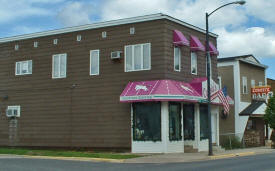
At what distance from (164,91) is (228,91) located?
13535 mm

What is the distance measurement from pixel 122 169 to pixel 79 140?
38.1 feet

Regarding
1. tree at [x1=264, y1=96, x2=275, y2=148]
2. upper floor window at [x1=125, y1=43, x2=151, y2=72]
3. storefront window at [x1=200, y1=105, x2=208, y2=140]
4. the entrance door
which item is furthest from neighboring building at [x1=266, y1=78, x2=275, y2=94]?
upper floor window at [x1=125, y1=43, x2=151, y2=72]

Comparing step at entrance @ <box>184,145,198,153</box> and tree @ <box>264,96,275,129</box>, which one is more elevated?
tree @ <box>264,96,275,129</box>

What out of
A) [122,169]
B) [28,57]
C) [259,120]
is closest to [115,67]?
[28,57]

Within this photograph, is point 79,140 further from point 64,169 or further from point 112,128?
point 64,169

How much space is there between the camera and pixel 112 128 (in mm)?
26938

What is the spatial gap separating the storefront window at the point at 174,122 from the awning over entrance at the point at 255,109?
1104 centimetres

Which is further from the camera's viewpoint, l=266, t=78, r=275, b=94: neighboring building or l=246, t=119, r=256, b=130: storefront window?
l=266, t=78, r=275, b=94: neighboring building

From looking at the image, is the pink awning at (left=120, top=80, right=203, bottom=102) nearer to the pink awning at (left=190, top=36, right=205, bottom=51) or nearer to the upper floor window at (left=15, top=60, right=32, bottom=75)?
the pink awning at (left=190, top=36, right=205, bottom=51)

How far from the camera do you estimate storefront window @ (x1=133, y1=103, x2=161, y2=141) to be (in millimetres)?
25252

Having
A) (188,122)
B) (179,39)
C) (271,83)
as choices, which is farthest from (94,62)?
(271,83)

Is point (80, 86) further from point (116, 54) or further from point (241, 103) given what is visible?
point (241, 103)

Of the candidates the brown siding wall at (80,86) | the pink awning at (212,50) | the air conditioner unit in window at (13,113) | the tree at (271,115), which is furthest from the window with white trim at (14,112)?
the tree at (271,115)

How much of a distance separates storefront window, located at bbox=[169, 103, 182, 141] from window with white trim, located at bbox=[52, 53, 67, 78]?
27.4 ft
